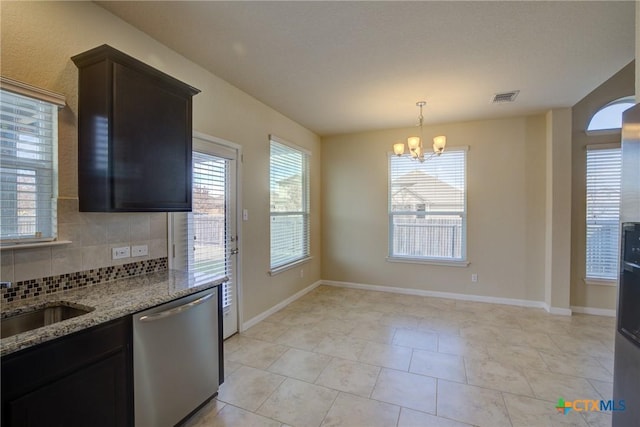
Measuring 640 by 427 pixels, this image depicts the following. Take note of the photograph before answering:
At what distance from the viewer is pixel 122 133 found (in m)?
1.83

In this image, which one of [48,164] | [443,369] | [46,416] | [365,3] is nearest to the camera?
[46,416]

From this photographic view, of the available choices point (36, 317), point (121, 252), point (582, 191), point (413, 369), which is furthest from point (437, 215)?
point (36, 317)

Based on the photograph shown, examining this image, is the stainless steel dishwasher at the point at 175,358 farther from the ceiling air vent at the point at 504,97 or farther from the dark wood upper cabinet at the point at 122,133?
the ceiling air vent at the point at 504,97

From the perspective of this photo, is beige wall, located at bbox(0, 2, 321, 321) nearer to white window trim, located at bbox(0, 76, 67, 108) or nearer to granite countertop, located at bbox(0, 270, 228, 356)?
white window trim, located at bbox(0, 76, 67, 108)

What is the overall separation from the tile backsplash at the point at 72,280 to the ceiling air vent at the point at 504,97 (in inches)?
157

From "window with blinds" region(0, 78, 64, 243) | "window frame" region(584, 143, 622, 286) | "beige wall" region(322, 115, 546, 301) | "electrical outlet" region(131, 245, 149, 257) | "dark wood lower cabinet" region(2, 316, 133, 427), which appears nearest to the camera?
"dark wood lower cabinet" region(2, 316, 133, 427)

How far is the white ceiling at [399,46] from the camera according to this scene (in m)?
1.99

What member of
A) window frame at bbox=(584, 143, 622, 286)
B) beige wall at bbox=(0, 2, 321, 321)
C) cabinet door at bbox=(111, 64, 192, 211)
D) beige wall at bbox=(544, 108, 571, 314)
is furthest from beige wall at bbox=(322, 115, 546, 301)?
cabinet door at bbox=(111, 64, 192, 211)

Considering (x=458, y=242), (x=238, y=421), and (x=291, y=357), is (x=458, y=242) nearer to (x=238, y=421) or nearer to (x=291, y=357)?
(x=291, y=357)

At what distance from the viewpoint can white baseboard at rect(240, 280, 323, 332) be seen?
350 cm

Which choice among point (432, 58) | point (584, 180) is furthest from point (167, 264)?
point (584, 180)

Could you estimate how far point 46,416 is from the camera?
1220 mm

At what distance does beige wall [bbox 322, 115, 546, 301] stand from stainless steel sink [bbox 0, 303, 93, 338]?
4126mm

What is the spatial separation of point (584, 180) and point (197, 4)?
16.0 feet
